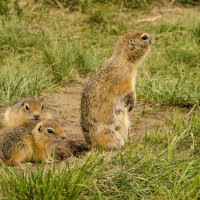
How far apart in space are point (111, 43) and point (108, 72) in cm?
406

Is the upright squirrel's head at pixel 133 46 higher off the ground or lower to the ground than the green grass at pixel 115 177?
higher

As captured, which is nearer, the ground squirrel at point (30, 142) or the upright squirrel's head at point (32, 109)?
the ground squirrel at point (30, 142)

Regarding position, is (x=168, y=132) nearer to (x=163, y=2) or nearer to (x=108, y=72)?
(x=108, y=72)

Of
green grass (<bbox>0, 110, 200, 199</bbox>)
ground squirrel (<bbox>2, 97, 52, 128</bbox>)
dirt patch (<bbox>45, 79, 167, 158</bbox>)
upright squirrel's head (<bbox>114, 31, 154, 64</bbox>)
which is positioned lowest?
dirt patch (<bbox>45, 79, 167, 158</bbox>)

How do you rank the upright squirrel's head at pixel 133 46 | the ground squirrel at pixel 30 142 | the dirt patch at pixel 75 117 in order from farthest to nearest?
the dirt patch at pixel 75 117
the upright squirrel's head at pixel 133 46
the ground squirrel at pixel 30 142

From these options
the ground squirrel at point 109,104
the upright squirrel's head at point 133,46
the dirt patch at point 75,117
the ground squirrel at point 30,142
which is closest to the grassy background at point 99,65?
the dirt patch at point 75,117

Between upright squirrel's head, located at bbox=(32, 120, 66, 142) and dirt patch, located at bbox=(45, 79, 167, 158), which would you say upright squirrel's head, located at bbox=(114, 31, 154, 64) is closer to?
dirt patch, located at bbox=(45, 79, 167, 158)

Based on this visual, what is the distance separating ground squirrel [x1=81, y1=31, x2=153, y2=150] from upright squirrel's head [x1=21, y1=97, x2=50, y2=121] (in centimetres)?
67

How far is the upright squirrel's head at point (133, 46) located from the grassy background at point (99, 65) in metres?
0.79

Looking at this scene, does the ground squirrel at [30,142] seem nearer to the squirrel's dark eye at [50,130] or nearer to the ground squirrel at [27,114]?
the squirrel's dark eye at [50,130]

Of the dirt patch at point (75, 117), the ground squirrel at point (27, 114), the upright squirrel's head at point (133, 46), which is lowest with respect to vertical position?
the dirt patch at point (75, 117)

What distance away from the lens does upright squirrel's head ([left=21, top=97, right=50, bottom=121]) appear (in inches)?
305

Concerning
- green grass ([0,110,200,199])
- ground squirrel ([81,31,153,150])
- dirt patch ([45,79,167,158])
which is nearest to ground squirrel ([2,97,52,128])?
dirt patch ([45,79,167,158])

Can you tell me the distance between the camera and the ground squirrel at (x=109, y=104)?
23.7 feet
